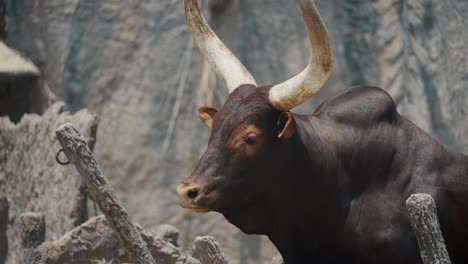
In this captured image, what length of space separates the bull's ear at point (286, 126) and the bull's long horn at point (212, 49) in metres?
0.44

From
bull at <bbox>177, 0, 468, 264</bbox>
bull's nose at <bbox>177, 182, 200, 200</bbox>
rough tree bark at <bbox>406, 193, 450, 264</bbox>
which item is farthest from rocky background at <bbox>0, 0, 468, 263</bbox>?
rough tree bark at <bbox>406, 193, 450, 264</bbox>

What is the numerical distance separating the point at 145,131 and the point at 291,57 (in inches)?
53.7

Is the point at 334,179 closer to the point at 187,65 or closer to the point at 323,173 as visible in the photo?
the point at 323,173

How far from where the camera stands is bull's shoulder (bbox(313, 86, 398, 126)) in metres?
4.45

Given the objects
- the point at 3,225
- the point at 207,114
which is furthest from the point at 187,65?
the point at 207,114

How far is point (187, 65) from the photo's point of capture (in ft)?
25.9

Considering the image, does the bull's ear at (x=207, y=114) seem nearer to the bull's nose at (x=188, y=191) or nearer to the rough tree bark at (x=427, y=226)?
the bull's nose at (x=188, y=191)

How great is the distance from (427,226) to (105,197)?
4.86ft

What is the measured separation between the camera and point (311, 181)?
4301 millimetres


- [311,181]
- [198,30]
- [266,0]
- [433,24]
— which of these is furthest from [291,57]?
[311,181]

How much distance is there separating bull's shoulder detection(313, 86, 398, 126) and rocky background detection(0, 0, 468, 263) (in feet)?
9.56

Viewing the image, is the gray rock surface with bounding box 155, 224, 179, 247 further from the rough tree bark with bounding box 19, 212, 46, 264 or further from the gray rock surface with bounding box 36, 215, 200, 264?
the rough tree bark with bounding box 19, 212, 46, 264

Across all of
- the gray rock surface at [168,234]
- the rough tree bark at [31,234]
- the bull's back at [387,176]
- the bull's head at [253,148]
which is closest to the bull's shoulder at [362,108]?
the bull's back at [387,176]

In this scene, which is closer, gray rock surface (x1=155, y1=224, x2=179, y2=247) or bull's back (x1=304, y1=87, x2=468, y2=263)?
bull's back (x1=304, y1=87, x2=468, y2=263)
